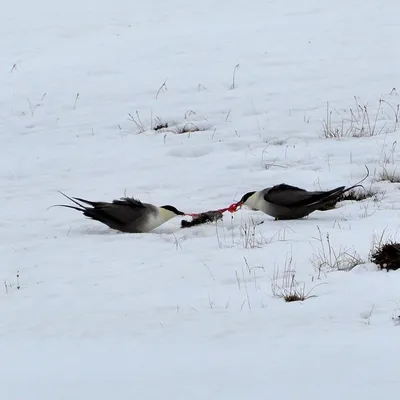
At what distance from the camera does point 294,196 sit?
794 centimetres

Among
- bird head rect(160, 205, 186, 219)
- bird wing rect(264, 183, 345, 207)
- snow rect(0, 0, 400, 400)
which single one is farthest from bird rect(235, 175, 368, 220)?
bird head rect(160, 205, 186, 219)

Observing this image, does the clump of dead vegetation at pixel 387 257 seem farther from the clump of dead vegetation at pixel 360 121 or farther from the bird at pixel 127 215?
the clump of dead vegetation at pixel 360 121

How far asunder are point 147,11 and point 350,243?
1214 centimetres

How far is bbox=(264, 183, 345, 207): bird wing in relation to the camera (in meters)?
7.88

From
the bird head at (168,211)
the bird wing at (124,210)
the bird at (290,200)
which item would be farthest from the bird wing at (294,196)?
the bird wing at (124,210)

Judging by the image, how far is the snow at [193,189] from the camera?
191 inches

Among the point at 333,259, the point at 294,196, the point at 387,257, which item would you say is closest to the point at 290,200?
the point at 294,196

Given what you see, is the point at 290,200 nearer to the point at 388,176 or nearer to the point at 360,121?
the point at 388,176

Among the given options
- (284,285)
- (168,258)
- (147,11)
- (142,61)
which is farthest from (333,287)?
(147,11)

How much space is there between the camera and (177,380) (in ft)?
15.0

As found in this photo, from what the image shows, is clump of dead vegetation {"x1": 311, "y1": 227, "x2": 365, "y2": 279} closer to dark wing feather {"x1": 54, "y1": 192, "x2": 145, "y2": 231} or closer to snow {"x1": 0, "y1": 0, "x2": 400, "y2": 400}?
snow {"x1": 0, "y1": 0, "x2": 400, "y2": 400}

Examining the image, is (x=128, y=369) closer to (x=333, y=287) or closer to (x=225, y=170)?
(x=333, y=287)

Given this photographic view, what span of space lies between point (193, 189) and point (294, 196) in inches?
64.1

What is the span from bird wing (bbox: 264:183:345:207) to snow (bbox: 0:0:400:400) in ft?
0.71
